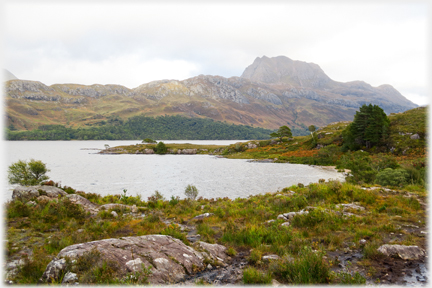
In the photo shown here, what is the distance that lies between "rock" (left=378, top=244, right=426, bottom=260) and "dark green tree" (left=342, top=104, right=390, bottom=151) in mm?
66888

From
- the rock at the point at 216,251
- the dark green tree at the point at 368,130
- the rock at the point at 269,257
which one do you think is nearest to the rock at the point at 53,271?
the rock at the point at 216,251

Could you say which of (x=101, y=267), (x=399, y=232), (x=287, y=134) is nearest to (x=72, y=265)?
(x=101, y=267)

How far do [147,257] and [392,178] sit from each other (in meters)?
29.5

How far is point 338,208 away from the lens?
46.6 ft

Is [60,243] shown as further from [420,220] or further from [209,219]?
[420,220]

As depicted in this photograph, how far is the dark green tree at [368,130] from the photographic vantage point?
2496 inches

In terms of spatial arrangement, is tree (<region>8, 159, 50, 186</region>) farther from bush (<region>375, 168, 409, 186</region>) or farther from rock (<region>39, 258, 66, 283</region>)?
bush (<region>375, 168, 409, 186</region>)

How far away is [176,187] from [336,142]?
64658mm

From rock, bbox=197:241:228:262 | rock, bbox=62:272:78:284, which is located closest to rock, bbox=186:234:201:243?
rock, bbox=197:241:228:262

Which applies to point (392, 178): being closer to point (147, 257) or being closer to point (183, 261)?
point (183, 261)

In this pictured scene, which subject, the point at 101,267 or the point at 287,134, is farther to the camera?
the point at 287,134

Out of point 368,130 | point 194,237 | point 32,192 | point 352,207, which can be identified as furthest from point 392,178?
point 368,130

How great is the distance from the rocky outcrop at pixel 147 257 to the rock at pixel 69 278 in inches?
5.8

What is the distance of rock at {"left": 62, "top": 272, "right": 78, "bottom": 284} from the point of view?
6055mm
